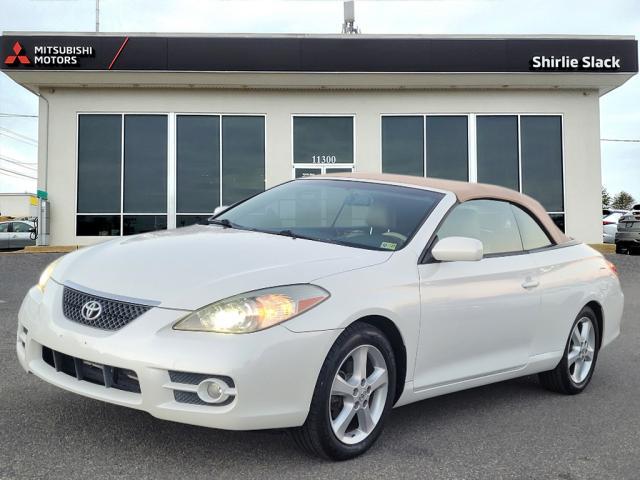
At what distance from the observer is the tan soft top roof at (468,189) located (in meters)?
4.56

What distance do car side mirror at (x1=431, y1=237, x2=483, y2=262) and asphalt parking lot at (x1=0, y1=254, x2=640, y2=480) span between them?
1.03 meters

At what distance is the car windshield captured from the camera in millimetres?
4082

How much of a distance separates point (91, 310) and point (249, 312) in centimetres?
81

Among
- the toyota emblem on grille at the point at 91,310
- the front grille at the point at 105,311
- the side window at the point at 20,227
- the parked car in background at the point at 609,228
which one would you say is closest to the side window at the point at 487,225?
the front grille at the point at 105,311

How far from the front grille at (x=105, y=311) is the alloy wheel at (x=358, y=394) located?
40.5 inches

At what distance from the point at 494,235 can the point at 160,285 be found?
2.41 m

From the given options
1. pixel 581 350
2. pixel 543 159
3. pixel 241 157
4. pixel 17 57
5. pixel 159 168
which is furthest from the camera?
pixel 543 159

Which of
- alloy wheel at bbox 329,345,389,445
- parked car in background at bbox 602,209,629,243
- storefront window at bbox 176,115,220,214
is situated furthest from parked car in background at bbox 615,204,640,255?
alloy wheel at bbox 329,345,389,445

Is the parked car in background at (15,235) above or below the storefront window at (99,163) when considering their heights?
below

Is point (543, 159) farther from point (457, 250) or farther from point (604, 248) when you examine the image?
point (457, 250)

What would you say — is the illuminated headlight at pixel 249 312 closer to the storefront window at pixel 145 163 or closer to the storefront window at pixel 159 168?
the storefront window at pixel 159 168

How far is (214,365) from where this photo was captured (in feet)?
9.80

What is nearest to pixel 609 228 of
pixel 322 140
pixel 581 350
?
pixel 322 140

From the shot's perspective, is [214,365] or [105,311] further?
[105,311]
